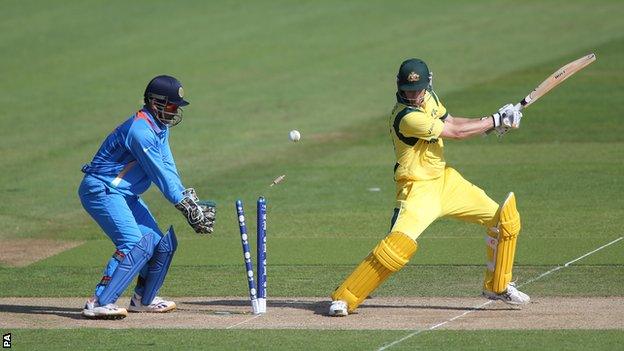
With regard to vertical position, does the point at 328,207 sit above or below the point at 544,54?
below

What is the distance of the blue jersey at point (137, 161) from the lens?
10.5 m

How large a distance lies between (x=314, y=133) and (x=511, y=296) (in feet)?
36.7

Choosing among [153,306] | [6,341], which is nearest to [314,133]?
[153,306]

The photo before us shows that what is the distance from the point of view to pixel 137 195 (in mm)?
11055

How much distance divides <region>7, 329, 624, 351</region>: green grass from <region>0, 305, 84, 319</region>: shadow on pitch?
774 mm

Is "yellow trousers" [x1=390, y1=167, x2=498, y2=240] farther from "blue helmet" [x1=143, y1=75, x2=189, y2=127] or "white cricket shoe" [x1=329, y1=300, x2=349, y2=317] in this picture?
"blue helmet" [x1=143, y1=75, x2=189, y2=127]

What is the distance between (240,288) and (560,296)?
305cm

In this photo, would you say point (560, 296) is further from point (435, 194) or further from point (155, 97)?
point (155, 97)

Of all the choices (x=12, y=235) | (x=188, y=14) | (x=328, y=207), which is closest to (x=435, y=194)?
(x=328, y=207)

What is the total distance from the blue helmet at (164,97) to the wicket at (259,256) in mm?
1000

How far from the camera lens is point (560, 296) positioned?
440 inches

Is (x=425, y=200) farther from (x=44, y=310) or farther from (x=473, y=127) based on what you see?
(x=44, y=310)

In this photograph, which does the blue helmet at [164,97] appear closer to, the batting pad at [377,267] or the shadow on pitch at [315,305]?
the shadow on pitch at [315,305]

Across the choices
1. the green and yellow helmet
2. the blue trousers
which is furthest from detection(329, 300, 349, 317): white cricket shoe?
the green and yellow helmet
